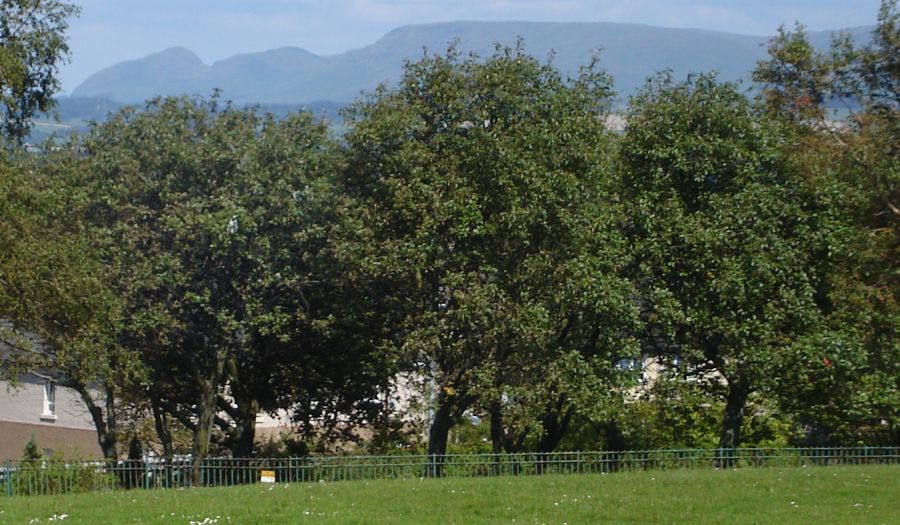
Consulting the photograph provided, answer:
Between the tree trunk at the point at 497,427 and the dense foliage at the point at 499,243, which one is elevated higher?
the dense foliage at the point at 499,243

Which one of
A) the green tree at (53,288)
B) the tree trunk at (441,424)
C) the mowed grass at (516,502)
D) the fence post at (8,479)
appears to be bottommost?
the mowed grass at (516,502)

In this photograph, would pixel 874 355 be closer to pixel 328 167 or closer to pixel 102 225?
pixel 328 167

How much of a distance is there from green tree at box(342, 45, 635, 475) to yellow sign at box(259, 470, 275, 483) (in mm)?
3477

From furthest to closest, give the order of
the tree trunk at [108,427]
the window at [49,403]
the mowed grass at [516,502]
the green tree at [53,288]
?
1. the window at [49,403]
2. the tree trunk at [108,427]
3. the green tree at [53,288]
4. the mowed grass at [516,502]

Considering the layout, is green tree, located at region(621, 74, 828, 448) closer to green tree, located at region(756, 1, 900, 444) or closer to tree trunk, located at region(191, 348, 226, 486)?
green tree, located at region(756, 1, 900, 444)

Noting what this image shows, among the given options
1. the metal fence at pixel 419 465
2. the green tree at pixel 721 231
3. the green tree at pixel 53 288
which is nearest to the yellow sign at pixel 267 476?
the metal fence at pixel 419 465

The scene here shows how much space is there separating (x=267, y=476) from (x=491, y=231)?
690cm

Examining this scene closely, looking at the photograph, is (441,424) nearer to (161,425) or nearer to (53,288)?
(161,425)

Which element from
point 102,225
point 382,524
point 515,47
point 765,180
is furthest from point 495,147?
point 382,524

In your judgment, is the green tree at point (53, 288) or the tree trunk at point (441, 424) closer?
the green tree at point (53, 288)

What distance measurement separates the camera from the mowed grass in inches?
661

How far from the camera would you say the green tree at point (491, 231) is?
26.5m

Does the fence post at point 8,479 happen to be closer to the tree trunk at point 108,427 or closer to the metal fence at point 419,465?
the metal fence at point 419,465

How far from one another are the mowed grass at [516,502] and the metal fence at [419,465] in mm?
2823
